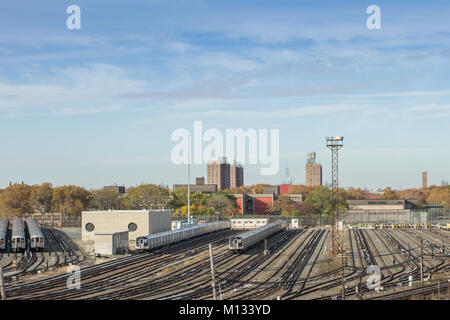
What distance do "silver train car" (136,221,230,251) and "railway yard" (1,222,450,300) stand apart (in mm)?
856

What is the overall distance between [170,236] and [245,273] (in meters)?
22.1

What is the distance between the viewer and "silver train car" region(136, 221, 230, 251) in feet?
181

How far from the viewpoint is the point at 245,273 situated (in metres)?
42.5

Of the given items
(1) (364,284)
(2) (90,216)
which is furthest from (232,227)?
(1) (364,284)

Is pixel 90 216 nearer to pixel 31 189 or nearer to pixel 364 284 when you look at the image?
pixel 364 284

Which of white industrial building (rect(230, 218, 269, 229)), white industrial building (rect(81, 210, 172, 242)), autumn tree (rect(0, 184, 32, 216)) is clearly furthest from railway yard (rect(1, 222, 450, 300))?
autumn tree (rect(0, 184, 32, 216))

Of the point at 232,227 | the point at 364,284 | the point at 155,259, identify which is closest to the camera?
the point at 364,284

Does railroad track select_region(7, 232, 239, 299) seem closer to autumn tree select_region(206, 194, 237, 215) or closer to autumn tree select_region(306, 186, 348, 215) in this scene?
autumn tree select_region(206, 194, 237, 215)

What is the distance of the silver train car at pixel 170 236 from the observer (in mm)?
55094

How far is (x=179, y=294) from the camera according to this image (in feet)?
108

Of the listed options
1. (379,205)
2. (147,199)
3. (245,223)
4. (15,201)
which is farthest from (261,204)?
(15,201)
